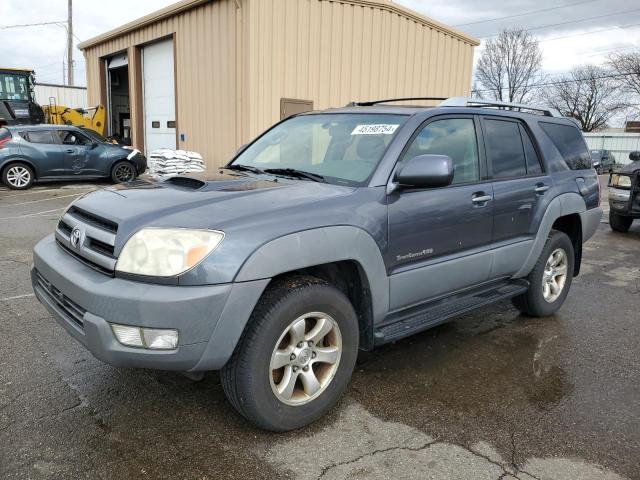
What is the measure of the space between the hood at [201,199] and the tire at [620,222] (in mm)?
8514

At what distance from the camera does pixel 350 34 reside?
1298cm

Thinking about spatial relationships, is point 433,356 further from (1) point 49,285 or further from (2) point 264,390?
(1) point 49,285

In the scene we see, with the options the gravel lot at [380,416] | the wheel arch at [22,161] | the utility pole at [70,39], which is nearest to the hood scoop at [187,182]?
the gravel lot at [380,416]

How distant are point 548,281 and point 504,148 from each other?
1370mm

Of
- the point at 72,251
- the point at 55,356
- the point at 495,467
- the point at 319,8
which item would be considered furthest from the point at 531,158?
the point at 319,8

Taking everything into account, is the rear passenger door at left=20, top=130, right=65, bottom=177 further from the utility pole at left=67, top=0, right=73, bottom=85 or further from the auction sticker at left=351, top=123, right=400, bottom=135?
the utility pole at left=67, top=0, right=73, bottom=85

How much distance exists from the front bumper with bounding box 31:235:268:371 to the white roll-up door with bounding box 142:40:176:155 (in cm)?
1392

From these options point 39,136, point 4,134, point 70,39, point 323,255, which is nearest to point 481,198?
point 323,255

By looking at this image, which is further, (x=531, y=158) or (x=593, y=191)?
(x=593, y=191)

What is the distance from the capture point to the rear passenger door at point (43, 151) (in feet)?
43.4

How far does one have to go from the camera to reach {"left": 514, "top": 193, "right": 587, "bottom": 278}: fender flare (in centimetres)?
432

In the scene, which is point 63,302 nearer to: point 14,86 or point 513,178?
point 513,178

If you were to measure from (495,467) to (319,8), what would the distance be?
11.7 metres

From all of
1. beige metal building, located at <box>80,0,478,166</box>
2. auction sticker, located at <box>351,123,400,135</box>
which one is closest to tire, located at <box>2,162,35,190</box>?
beige metal building, located at <box>80,0,478,166</box>
